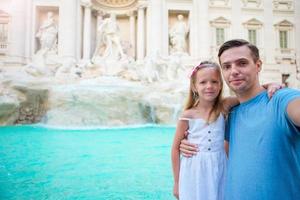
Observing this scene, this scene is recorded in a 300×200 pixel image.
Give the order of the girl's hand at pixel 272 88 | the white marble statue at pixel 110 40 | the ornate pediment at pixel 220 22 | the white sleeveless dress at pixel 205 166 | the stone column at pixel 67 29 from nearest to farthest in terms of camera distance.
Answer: the girl's hand at pixel 272 88 < the white sleeveless dress at pixel 205 166 < the white marble statue at pixel 110 40 < the stone column at pixel 67 29 < the ornate pediment at pixel 220 22

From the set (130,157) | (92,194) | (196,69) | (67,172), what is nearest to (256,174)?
(196,69)

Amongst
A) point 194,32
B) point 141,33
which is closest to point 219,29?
point 194,32

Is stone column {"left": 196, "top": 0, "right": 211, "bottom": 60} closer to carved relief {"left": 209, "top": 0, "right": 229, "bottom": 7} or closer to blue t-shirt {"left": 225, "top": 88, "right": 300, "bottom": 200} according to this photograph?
carved relief {"left": 209, "top": 0, "right": 229, "bottom": 7}

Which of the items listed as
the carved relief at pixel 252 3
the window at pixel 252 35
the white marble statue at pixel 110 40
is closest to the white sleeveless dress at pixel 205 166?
the white marble statue at pixel 110 40

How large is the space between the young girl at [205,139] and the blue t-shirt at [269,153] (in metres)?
0.26

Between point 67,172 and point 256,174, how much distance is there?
9.14 feet

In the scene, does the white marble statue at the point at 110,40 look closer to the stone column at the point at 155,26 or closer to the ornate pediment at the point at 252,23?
the stone column at the point at 155,26

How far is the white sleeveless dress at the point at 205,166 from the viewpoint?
4.04 ft

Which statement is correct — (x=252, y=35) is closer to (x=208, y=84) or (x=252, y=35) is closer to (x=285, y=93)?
(x=208, y=84)

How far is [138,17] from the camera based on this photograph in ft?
53.5

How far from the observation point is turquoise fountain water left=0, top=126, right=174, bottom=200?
2.56m

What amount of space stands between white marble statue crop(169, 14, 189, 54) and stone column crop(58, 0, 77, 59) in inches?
232

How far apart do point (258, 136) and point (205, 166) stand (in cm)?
42

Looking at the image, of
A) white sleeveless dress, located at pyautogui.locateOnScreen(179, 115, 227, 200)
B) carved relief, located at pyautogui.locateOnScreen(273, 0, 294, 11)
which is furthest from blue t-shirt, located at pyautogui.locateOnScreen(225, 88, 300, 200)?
carved relief, located at pyautogui.locateOnScreen(273, 0, 294, 11)
